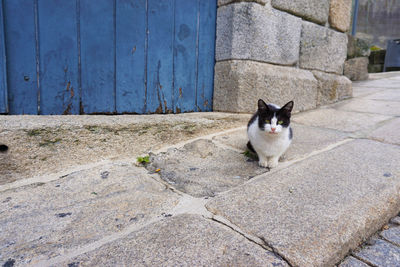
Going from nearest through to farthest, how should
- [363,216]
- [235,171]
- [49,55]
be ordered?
1. [363,216]
2. [235,171]
3. [49,55]

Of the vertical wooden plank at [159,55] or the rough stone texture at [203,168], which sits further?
the vertical wooden plank at [159,55]

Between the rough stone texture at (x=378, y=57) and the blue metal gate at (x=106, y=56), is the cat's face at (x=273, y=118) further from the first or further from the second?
the rough stone texture at (x=378, y=57)

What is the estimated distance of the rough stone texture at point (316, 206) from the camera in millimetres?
890

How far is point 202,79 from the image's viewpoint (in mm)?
2322

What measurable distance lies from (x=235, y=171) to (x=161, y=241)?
2.40ft

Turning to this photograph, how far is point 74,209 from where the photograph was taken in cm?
109

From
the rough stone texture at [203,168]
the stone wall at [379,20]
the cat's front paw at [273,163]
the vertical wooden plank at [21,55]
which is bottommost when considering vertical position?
the rough stone texture at [203,168]

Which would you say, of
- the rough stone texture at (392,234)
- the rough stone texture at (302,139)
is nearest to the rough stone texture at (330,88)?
the rough stone texture at (302,139)

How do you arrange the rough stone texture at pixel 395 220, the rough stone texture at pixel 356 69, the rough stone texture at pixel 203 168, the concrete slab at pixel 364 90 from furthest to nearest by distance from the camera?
the rough stone texture at pixel 356 69 < the concrete slab at pixel 364 90 < the rough stone texture at pixel 203 168 < the rough stone texture at pixel 395 220

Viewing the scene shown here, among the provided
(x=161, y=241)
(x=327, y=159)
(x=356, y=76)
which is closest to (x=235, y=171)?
(x=327, y=159)

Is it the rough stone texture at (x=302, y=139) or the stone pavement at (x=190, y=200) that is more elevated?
the rough stone texture at (x=302, y=139)

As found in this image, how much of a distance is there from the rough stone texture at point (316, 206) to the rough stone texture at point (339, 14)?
6.75 ft

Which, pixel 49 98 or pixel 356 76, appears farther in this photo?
pixel 356 76

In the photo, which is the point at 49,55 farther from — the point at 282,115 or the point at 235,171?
the point at 282,115
